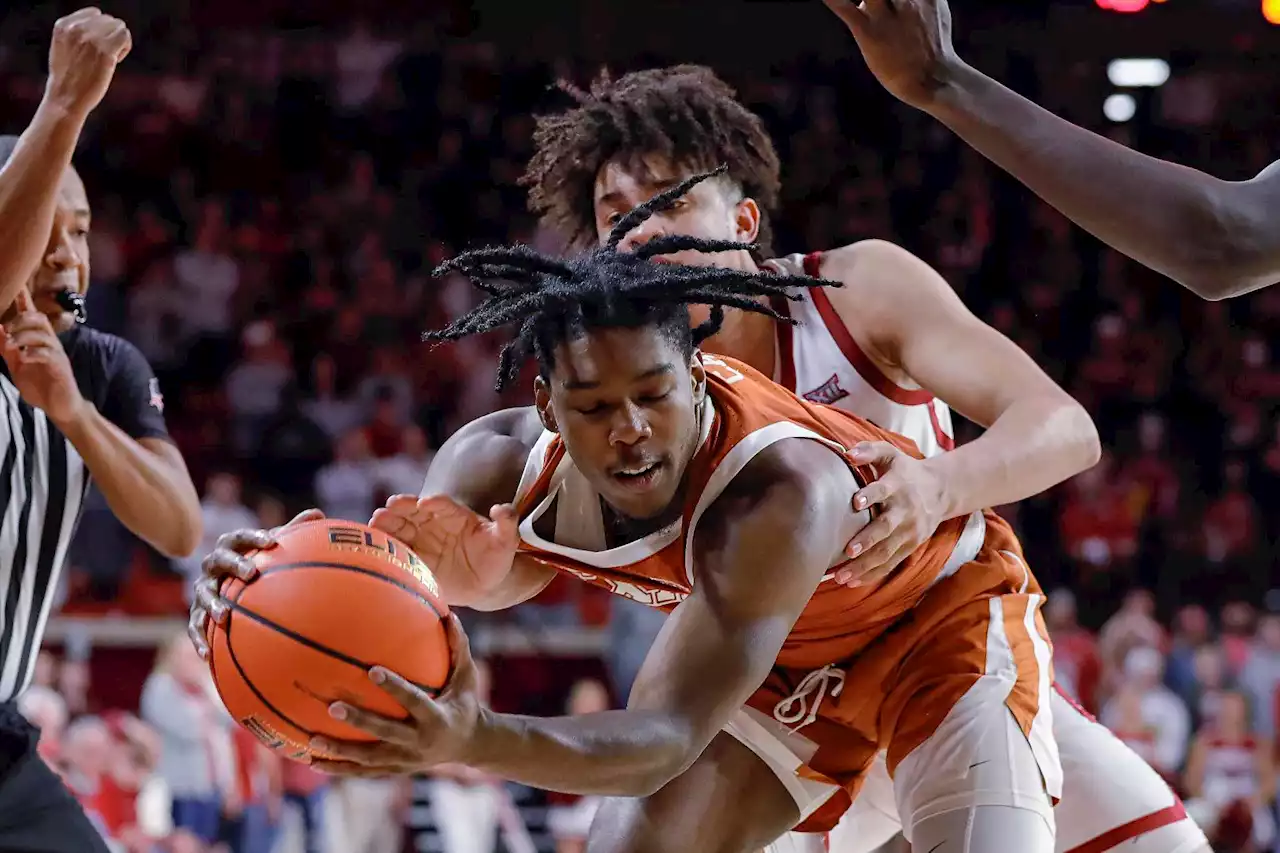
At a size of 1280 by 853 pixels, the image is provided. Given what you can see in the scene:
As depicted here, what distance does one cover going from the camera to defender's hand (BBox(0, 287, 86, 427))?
133 inches

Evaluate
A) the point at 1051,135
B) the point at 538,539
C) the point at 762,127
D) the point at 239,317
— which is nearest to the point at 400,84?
the point at 239,317

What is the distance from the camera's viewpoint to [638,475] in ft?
8.96

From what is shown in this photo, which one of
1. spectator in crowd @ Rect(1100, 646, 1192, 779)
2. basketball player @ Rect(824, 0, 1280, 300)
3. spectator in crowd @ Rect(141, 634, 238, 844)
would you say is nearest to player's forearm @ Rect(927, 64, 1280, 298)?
basketball player @ Rect(824, 0, 1280, 300)

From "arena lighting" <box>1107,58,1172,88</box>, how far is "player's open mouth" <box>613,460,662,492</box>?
40.7 ft

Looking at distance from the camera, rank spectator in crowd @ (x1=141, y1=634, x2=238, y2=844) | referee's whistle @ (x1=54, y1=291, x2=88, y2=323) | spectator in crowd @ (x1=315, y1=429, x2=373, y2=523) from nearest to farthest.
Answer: referee's whistle @ (x1=54, y1=291, x2=88, y2=323) < spectator in crowd @ (x1=141, y1=634, x2=238, y2=844) < spectator in crowd @ (x1=315, y1=429, x2=373, y2=523)

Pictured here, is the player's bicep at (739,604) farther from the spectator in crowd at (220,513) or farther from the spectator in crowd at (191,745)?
the spectator in crowd at (220,513)

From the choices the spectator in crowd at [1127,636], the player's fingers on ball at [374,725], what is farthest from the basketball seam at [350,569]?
the spectator in crowd at [1127,636]

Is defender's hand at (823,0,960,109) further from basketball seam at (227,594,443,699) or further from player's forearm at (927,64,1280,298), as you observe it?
basketball seam at (227,594,443,699)

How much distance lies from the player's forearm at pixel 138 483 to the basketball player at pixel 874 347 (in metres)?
1.15

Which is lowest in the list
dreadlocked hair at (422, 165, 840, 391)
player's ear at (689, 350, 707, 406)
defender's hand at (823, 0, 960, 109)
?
player's ear at (689, 350, 707, 406)

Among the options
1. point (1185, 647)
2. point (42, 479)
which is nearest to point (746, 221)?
point (42, 479)

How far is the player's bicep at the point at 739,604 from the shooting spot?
248cm

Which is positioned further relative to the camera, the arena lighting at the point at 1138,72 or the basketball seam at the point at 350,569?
the arena lighting at the point at 1138,72

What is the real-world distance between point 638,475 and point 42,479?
5.28ft
